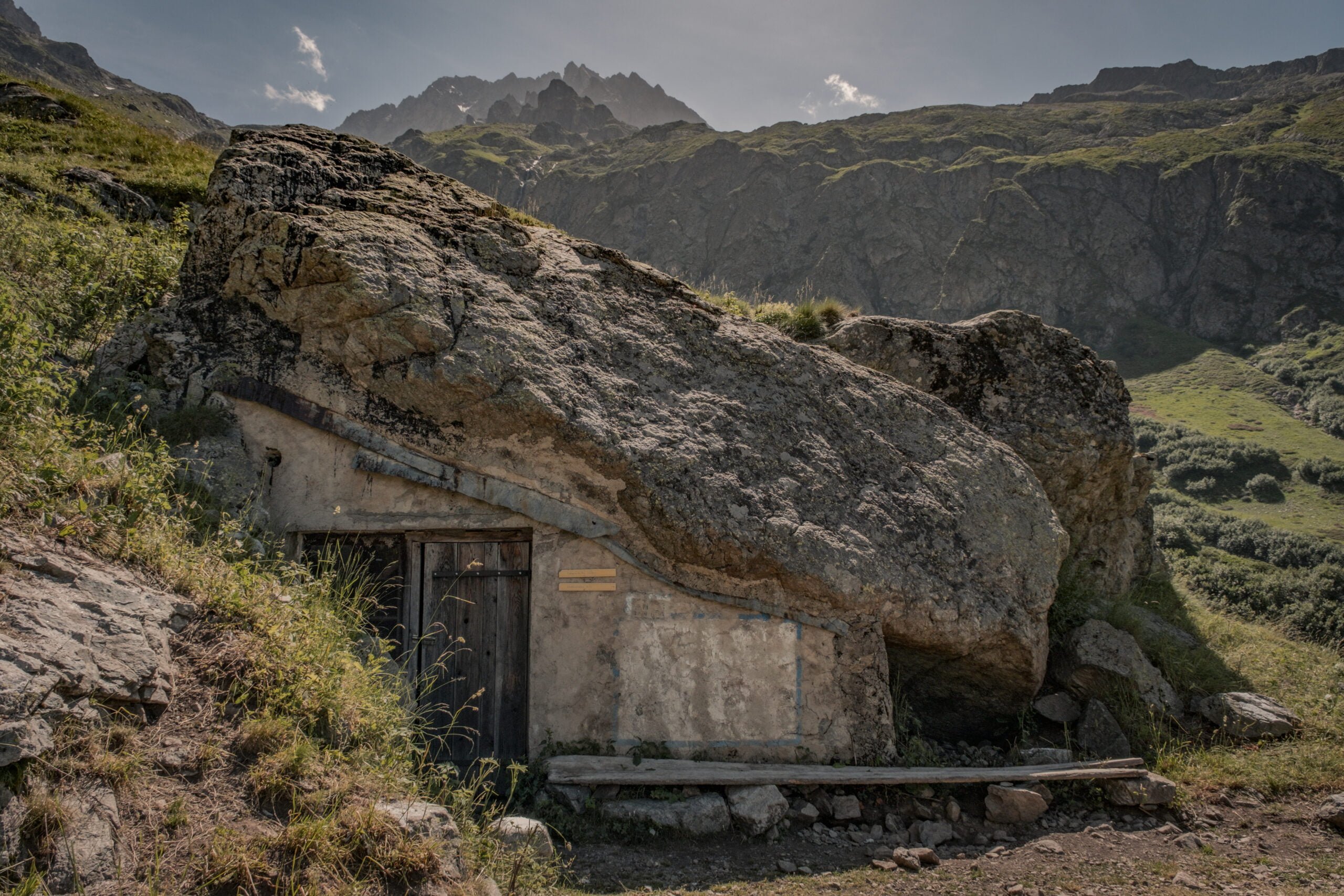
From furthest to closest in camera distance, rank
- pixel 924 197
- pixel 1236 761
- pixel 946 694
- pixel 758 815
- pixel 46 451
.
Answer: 1. pixel 924 197
2. pixel 946 694
3. pixel 1236 761
4. pixel 758 815
5. pixel 46 451

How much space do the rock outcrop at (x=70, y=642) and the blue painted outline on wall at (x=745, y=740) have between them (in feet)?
11.1

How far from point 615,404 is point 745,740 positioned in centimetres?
316

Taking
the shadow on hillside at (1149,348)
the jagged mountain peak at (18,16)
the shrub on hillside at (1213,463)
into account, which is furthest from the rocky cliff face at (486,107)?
the shrub on hillside at (1213,463)

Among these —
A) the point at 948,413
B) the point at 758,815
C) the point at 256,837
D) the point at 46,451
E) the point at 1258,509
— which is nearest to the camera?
the point at 256,837

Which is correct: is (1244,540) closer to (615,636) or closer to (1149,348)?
(615,636)

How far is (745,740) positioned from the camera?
6.38 meters

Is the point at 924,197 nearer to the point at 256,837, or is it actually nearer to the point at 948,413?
the point at 948,413

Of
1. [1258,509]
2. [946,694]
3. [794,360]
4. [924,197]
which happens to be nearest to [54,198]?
[794,360]

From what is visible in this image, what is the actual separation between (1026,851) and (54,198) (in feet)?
43.0

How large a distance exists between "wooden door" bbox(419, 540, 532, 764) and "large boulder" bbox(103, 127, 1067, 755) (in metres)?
0.88

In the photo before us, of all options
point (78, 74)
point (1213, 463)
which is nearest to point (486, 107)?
point (78, 74)

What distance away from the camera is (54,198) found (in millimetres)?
9672

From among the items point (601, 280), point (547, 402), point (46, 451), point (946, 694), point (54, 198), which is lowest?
point (946, 694)

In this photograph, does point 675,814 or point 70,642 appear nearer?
point 70,642
